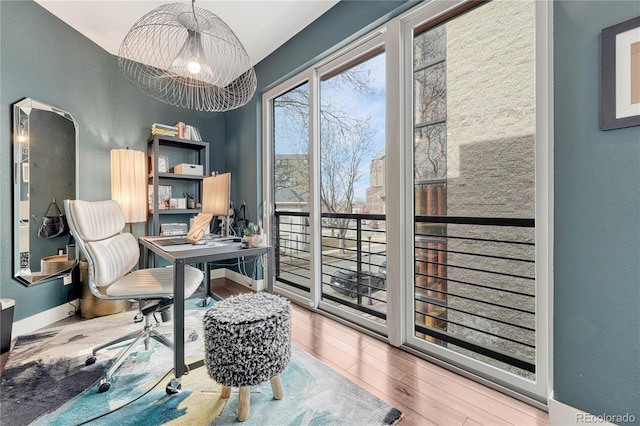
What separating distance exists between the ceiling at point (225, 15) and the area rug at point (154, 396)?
2.70 meters

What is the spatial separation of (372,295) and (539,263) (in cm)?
139

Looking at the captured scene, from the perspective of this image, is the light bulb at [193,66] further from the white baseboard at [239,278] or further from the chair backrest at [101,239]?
the white baseboard at [239,278]

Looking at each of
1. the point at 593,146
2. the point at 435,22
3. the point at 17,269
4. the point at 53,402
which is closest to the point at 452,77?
the point at 435,22

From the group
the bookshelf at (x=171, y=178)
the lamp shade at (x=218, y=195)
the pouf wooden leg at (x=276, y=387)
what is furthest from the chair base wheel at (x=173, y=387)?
the bookshelf at (x=171, y=178)

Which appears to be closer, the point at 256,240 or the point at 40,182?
the point at 256,240

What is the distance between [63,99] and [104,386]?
2.54 meters

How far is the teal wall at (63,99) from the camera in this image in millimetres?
2049

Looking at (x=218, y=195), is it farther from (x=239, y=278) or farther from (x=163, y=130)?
(x=239, y=278)

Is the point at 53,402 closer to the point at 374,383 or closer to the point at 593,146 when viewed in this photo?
the point at 374,383

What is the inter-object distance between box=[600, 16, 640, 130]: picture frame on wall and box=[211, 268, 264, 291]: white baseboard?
3.09 meters

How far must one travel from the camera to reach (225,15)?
2.35 metres

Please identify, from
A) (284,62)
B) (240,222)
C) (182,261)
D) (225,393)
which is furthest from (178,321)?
(284,62)

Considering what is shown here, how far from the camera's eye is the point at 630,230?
3.39 ft

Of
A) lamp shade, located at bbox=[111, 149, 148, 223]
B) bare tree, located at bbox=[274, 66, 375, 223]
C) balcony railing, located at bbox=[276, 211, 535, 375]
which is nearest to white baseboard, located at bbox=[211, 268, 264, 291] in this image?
balcony railing, located at bbox=[276, 211, 535, 375]
